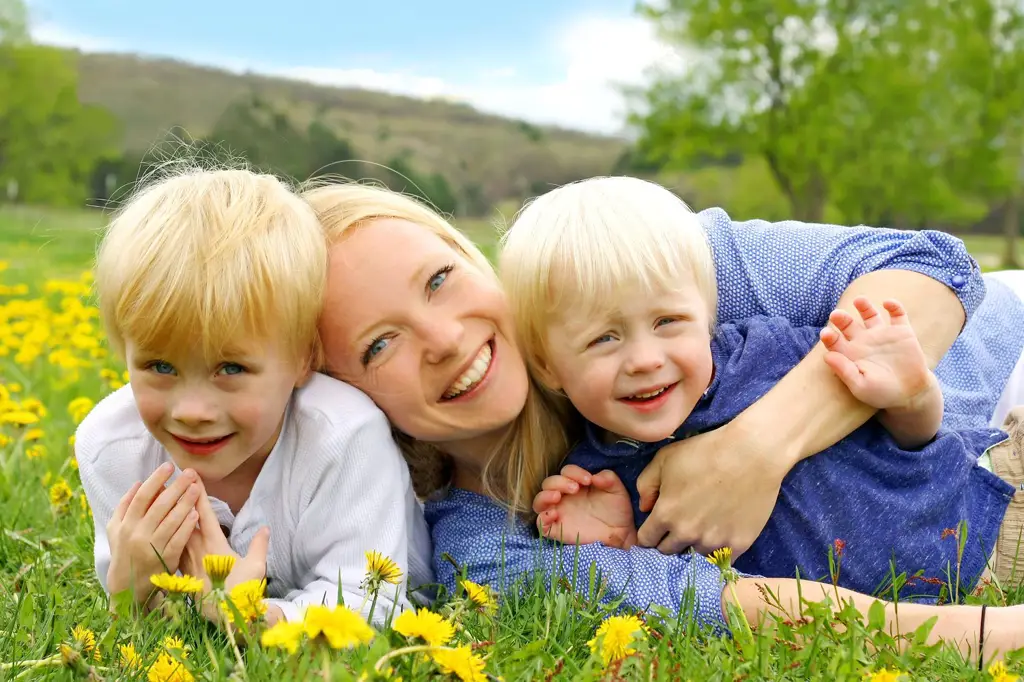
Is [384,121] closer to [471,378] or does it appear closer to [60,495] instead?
[60,495]

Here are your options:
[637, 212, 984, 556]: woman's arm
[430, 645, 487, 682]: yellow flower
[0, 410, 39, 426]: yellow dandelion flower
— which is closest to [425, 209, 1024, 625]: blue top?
[637, 212, 984, 556]: woman's arm

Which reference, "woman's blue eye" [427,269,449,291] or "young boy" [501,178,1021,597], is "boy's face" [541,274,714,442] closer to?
"young boy" [501,178,1021,597]

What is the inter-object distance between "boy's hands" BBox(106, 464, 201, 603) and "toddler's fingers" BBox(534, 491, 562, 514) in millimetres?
739

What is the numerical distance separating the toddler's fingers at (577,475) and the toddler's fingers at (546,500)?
0.17ft

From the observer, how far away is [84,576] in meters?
2.66

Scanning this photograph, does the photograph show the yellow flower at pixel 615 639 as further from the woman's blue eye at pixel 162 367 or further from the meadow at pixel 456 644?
the woman's blue eye at pixel 162 367

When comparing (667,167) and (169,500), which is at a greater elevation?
(169,500)

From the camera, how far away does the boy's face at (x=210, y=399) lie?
6.87ft

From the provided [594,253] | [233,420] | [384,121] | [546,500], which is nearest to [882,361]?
[594,253]

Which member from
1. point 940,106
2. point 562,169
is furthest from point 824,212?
point 562,169

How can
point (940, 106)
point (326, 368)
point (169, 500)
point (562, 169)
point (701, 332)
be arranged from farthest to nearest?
1. point (940, 106)
2. point (562, 169)
3. point (326, 368)
4. point (701, 332)
5. point (169, 500)

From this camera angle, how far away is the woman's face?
2260mm

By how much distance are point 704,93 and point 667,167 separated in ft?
6.98

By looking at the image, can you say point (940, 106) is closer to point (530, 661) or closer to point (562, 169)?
point (562, 169)
